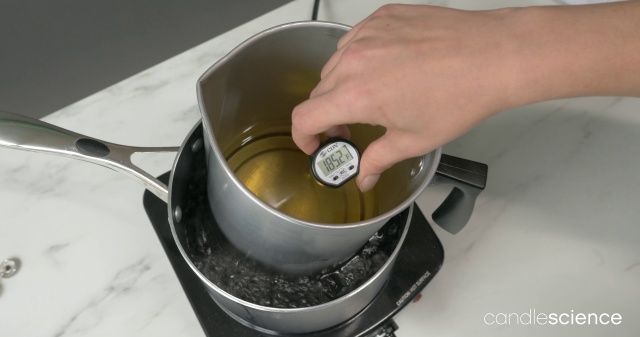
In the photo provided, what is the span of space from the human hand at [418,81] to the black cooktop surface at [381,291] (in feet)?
0.46

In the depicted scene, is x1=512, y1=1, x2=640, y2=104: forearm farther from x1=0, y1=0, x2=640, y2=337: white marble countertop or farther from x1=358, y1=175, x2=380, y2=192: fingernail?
x1=0, y1=0, x2=640, y2=337: white marble countertop

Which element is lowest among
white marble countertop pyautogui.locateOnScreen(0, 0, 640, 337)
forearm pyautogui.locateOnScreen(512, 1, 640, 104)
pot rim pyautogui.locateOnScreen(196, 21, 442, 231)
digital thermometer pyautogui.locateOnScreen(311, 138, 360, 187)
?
white marble countertop pyautogui.locateOnScreen(0, 0, 640, 337)

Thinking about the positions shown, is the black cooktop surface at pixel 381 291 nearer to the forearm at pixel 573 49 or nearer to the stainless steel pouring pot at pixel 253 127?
the stainless steel pouring pot at pixel 253 127

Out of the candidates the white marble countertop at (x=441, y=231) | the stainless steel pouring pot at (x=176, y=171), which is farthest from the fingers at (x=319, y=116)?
the white marble countertop at (x=441, y=231)

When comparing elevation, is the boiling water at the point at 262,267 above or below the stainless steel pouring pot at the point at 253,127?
below

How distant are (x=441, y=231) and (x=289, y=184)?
16cm

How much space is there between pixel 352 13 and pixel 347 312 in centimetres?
38

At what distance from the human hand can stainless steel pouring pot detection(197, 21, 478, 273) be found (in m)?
0.03

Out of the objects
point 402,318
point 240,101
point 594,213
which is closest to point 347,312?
point 402,318

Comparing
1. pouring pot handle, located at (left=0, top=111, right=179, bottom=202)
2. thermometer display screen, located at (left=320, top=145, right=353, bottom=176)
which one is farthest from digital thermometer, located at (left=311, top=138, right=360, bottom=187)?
pouring pot handle, located at (left=0, top=111, right=179, bottom=202)

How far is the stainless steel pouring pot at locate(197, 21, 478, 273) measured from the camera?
0.33 m

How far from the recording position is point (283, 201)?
1.59ft

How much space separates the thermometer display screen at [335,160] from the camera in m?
0.42

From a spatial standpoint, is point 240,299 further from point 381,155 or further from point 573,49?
point 573,49
